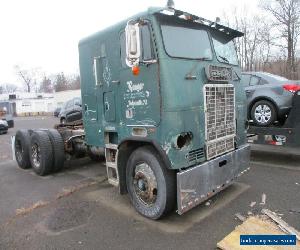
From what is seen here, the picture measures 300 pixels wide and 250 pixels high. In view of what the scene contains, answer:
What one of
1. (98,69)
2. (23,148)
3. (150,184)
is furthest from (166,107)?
(23,148)

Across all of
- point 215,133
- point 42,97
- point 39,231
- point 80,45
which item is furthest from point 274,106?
point 42,97

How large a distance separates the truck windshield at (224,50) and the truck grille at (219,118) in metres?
0.55

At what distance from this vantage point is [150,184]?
4621mm

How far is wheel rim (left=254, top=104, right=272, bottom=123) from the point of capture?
25.6ft

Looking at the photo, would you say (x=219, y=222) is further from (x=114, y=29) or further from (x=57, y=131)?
(x=57, y=131)

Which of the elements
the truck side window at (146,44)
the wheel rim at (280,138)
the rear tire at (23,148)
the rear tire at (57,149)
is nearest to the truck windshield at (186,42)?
the truck side window at (146,44)

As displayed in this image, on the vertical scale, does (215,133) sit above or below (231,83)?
below

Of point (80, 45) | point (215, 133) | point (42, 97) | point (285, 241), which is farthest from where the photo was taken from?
point (42, 97)

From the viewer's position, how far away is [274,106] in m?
7.69

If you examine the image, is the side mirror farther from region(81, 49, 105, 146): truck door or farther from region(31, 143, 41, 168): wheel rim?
region(31, 143, 41, 168): wheel rim

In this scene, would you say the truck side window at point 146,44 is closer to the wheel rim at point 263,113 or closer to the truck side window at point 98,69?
the truck side window at point 98,69

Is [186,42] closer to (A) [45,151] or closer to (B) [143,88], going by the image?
(B) [143,88]

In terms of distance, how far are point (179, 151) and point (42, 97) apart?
62757mm

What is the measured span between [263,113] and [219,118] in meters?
3.54
